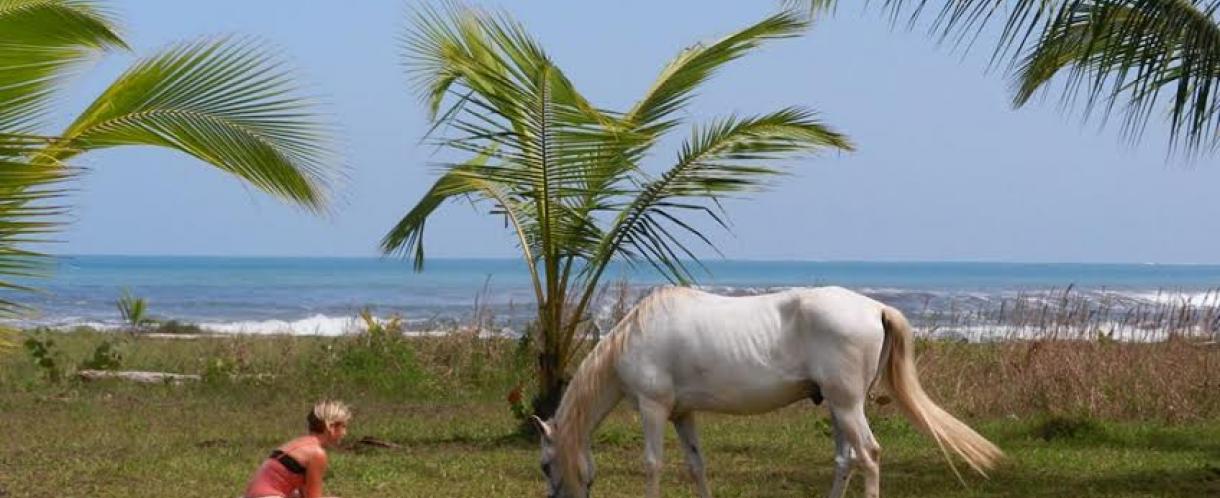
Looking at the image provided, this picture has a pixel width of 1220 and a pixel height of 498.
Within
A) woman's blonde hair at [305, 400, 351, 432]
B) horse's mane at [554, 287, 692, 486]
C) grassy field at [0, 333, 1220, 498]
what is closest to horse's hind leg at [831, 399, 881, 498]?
horse's mane at [554, 287, 692, 486]

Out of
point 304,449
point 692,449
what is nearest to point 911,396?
point 692,449

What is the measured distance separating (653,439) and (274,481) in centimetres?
228

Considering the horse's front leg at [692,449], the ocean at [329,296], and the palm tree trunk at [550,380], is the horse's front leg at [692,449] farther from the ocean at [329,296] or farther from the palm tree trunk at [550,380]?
the ocean at [329,296]

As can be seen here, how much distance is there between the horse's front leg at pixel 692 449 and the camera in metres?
8.17

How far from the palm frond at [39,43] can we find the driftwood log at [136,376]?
9429mm

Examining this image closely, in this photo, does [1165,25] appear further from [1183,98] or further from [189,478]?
[189,478]

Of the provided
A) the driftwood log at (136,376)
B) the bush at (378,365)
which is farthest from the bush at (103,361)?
the bush at (378,365)

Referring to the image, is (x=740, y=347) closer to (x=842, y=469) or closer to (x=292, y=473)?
(x=842, y=469)

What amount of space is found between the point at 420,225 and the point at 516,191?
98cm

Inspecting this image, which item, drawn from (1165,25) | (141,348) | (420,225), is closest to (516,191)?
(420,225)

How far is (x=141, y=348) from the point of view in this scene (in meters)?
20.4

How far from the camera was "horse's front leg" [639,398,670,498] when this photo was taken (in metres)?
8.02

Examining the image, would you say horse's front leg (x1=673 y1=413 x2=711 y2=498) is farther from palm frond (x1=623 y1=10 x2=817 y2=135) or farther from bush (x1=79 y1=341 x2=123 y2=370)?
bush (x1=79 y1=341 x2=123 y2=370)

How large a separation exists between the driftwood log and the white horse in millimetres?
8823
